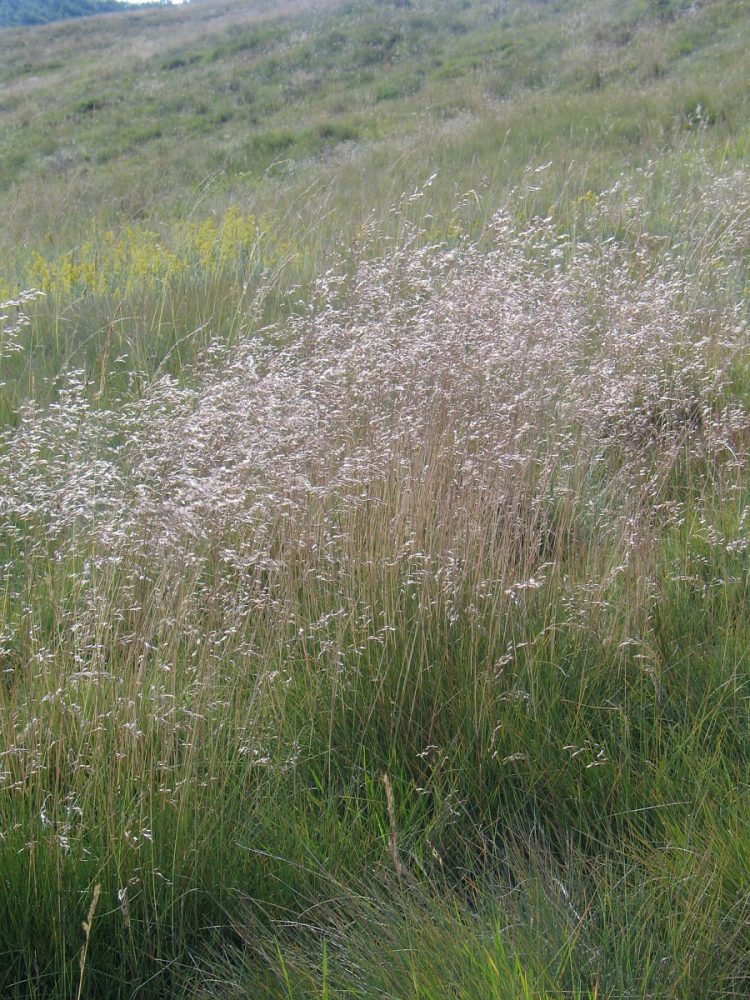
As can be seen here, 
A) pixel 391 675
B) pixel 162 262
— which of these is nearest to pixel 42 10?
pixel 162 262

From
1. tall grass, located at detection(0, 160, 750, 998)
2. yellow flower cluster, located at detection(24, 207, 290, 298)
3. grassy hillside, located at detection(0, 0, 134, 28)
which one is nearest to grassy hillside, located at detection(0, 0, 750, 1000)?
tall grass, located at detection(0, 160, 750, 998)

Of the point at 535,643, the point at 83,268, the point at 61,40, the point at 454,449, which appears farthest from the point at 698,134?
the point at 61,40

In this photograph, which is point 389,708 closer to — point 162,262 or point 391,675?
point 391,675

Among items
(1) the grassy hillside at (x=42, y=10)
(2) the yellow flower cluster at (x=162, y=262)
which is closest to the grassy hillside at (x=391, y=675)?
(2) the yellow flower cluster at (x=162, y=262)

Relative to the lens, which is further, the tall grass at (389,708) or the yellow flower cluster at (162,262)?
the yellow flower cluster at (162,262)

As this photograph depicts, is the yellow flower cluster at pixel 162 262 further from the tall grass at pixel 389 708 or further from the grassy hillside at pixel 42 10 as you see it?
the grassy hillside at pixel 42 10

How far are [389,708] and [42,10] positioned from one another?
2261 inches

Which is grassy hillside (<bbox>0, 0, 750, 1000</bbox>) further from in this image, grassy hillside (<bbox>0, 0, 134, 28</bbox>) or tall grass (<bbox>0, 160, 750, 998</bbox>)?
grassy hillside (<bbox>0, 0, 134, 28</bbox>)

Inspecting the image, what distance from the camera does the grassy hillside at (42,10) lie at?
4753 cm

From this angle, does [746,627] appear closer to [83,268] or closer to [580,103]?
[83,268]

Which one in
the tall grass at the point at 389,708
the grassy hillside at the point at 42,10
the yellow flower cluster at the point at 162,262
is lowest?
the tall grass at the point at 389,708

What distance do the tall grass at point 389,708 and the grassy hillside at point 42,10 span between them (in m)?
52.6

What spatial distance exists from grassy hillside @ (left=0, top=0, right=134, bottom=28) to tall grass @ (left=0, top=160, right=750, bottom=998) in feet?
173

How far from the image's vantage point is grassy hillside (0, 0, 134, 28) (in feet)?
156
